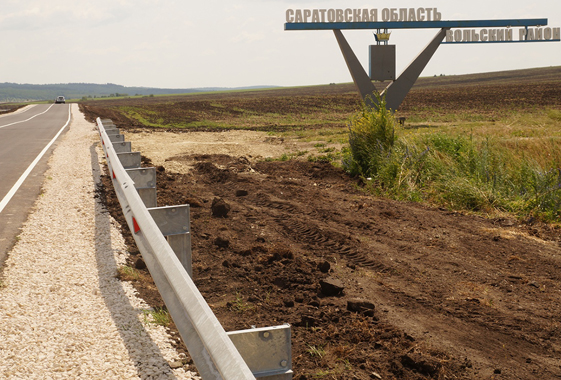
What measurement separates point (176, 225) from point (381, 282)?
2290mm

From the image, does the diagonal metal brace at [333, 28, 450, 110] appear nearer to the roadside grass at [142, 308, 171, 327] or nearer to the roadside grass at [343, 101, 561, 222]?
the roadside grass at [343, 101, 561, 222]

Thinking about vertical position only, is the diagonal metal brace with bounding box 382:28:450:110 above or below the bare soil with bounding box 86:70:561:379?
above

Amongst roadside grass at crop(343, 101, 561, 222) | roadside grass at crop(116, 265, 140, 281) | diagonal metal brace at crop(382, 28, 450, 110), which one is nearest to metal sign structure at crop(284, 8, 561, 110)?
diagonal metal brace at crop(382, 28, 450, 110)

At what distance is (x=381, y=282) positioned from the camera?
5465mm

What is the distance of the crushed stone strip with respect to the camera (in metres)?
3.44

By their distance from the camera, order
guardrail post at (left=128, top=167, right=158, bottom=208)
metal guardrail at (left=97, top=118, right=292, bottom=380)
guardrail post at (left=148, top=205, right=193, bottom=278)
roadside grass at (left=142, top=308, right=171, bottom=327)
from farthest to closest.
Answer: guardrail post at (left=128, top=167, right=158, bottom=208)
guardrail post at (left=148, top=205, right=193, bottom=278)
roadside grass at (left=142, top=308, right=171, bottom=327)
metal guardrail at (left=97, top=118, right=292, bottom=380)

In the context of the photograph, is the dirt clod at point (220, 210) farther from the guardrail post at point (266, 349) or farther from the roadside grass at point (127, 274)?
the guardrail post at point (266, 349)

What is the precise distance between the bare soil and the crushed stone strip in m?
0.44

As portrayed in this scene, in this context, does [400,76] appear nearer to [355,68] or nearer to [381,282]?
[355,68]

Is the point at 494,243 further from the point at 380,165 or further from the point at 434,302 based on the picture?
the point at 380,165

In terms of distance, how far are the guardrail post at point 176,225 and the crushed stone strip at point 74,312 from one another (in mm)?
598

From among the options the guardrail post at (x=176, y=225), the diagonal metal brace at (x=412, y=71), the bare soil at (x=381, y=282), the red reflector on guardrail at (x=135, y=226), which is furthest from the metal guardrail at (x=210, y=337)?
the diagonal metal brace at (x=412, y=71)

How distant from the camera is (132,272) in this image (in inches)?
211

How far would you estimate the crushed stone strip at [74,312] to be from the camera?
11.3 feet
